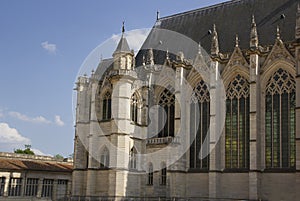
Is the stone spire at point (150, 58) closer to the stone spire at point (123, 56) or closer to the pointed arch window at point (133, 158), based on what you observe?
the stone spire at point (123, 56)

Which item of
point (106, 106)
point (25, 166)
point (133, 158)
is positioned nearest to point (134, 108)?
point (106, 106)

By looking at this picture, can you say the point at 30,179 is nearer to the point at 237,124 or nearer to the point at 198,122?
the point at 198,122

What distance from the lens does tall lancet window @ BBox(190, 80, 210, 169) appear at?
33.1m

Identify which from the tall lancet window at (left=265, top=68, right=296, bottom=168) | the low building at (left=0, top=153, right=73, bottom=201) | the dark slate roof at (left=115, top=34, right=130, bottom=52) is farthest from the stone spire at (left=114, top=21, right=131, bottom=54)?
the low building at (left=0, top=153, right=73, bottom=201)

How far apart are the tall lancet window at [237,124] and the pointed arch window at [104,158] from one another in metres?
9.05

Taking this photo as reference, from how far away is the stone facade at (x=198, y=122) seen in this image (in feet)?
98.2

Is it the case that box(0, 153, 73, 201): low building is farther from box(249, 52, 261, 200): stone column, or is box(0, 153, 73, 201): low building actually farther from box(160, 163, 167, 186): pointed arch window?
box(249, 52, 261, 200): stone column

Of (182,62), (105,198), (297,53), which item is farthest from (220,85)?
(105,198)

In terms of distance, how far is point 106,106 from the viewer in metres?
36.3

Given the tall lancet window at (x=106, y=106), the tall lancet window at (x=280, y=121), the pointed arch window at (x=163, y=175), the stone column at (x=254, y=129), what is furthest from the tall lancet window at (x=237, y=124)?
the tall lancet window at (x=106, y=106)

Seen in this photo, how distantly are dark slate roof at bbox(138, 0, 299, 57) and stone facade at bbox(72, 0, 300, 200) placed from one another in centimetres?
14

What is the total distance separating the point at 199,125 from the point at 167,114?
10.6ft

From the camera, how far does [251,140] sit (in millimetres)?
29859

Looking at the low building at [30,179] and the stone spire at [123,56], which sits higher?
the stone spire at [123,56]
